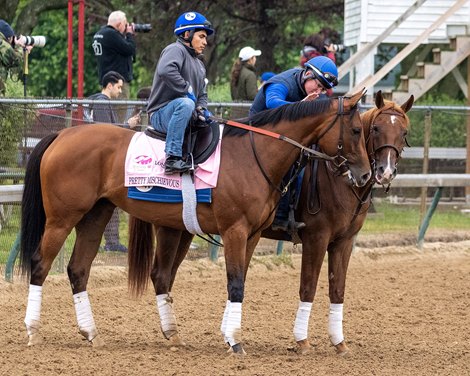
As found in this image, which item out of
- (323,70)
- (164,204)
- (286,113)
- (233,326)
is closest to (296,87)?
(323,70)

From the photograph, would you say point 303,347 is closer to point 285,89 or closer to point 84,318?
point 84,318

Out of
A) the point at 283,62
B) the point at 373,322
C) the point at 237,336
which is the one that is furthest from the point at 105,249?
the point at 283,62

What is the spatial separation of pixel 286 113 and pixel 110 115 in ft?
12.9

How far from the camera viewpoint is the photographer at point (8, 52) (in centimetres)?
1241

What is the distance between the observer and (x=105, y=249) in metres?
12.3

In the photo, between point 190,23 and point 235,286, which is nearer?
point 235,286

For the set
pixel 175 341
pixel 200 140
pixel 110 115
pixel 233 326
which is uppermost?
pixel 200 140

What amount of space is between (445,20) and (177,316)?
12.1 meters

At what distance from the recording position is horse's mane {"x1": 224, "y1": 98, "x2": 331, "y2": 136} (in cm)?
857

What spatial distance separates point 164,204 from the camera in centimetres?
870

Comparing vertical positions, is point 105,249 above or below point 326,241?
below

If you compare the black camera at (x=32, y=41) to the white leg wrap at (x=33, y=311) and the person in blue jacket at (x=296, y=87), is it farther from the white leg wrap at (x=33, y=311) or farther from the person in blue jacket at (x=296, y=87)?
the white leg wrap at (x=33, y=311)

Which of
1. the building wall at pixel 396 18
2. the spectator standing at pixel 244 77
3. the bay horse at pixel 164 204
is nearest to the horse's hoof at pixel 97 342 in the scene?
the bay horse at pixel 164 204

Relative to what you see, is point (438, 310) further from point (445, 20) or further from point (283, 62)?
point (283, 62)
